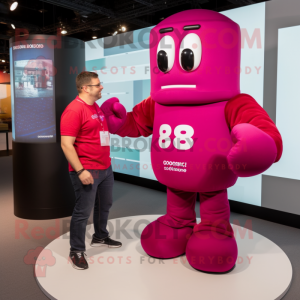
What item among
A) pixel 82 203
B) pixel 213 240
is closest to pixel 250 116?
pixel 213 240

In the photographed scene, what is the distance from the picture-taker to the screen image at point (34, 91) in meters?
3.35

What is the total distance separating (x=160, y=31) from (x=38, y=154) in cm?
193

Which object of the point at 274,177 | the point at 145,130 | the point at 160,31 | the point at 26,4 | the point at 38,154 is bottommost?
the point at 274,177

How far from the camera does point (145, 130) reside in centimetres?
275

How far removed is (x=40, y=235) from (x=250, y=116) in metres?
2.26

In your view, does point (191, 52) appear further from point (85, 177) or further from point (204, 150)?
point (85, 177)

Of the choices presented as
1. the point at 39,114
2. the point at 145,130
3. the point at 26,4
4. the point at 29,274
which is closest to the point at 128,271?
the point at 29,274

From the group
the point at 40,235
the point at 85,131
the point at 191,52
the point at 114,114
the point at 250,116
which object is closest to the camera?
the point at 250,116

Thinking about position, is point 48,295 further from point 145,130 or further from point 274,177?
point 274,177

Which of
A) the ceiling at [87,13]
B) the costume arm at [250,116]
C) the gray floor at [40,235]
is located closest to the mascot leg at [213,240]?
the gray floor at [40,235]

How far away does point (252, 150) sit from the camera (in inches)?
67.6

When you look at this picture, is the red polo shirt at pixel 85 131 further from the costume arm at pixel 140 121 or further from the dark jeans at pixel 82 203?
the costume arm at pixel 140 121

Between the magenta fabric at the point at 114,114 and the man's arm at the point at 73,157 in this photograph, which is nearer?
the man's arm at the point at 73,157

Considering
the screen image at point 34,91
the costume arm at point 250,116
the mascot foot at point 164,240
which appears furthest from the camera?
the screen image at point 34,91
